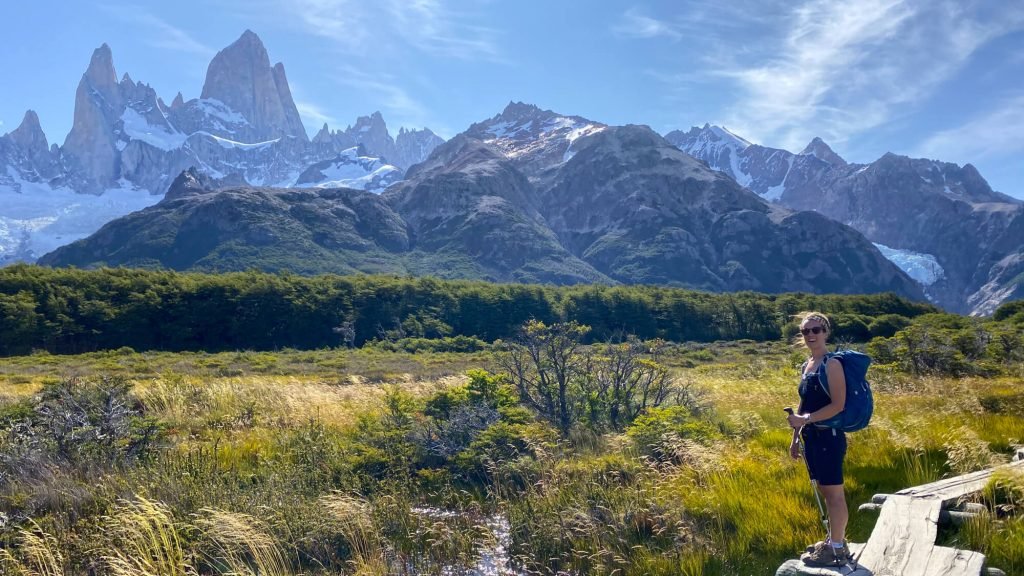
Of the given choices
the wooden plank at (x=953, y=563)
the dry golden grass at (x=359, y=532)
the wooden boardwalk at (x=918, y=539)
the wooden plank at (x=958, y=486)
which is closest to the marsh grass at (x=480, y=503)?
the dry golden grass at (x=359, y=532)

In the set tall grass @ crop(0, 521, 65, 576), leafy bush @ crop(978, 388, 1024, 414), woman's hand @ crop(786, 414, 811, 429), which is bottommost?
tall grass @ crop(0, 521, 65, 576)

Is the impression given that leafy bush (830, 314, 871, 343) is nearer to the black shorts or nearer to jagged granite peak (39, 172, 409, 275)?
the black shorts

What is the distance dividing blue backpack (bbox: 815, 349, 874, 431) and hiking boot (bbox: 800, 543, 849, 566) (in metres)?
0.92

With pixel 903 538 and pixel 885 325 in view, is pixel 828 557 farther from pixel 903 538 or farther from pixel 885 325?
pixel 885 325

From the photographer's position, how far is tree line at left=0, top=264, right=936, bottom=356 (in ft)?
166

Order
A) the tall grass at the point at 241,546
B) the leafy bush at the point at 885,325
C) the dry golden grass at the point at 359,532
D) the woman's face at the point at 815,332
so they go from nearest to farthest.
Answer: the woman's face at the point at 815,332
the tall grass at the point at 241,546
the dry golden grass at the point at 359,532
the leafy bush at the point at 885,325

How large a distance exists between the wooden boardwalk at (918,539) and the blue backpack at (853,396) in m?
0.96

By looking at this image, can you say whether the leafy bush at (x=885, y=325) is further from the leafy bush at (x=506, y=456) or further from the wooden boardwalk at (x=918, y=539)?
the wooden boardwalk at (x=918, y=539)

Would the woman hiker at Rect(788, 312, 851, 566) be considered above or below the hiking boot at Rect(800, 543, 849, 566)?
Result: above

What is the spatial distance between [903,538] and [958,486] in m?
1.55

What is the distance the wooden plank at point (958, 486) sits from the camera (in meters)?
5.28

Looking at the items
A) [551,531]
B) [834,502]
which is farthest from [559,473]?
[834,502]

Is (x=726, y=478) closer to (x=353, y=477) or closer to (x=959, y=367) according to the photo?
(x=353, y=477)

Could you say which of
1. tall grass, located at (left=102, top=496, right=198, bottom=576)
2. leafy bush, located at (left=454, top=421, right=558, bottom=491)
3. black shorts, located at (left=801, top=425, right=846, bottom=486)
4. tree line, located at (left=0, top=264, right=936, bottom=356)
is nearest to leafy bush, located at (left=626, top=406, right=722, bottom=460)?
leafy bush, located at (left=454, top=421, right=558, bottom=491)
